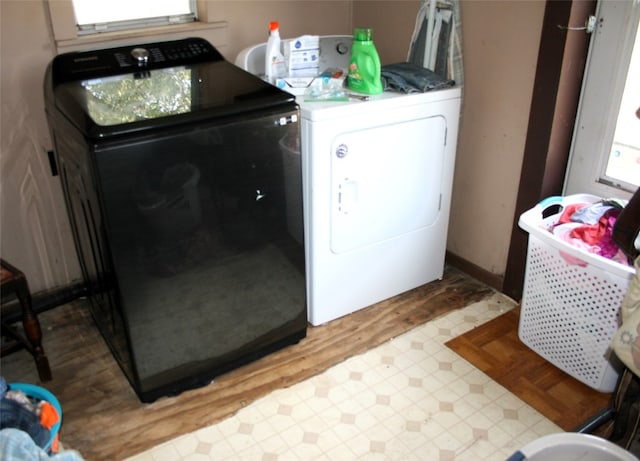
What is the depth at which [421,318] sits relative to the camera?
242 cm

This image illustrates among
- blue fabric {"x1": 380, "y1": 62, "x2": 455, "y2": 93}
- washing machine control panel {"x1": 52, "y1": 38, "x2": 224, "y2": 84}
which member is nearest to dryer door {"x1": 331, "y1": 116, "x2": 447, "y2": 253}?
blue fabric {"x1": 380, "y1": 62, "x2": 455, "y2": 93}

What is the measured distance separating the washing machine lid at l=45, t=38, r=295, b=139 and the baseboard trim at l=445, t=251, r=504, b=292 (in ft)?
4.23

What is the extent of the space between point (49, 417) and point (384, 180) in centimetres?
140

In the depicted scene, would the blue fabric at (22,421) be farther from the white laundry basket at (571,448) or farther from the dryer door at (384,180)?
the white laundry basket at (571,448)

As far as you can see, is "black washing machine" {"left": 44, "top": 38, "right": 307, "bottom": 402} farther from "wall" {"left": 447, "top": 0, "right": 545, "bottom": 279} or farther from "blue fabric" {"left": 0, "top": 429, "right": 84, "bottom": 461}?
"wall" {"left": 447, "top": 0, "right": 545, "bottom": 279}

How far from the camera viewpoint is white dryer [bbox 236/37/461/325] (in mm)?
2070

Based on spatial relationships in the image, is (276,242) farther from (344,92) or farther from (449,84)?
(449,84)

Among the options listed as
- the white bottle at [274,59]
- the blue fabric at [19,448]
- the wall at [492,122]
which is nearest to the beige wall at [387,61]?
the wall at [492,122]

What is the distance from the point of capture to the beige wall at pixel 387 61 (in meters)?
2.14

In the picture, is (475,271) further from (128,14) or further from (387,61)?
(128,14)

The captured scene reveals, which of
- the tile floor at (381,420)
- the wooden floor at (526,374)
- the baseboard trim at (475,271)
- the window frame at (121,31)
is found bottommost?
the wooden floor at (526,374)

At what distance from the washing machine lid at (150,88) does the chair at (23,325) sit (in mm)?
576

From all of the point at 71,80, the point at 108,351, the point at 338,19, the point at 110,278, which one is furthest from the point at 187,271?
the point at 338,19

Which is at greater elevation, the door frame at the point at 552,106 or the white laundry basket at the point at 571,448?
the door frame at the point at 552,106
